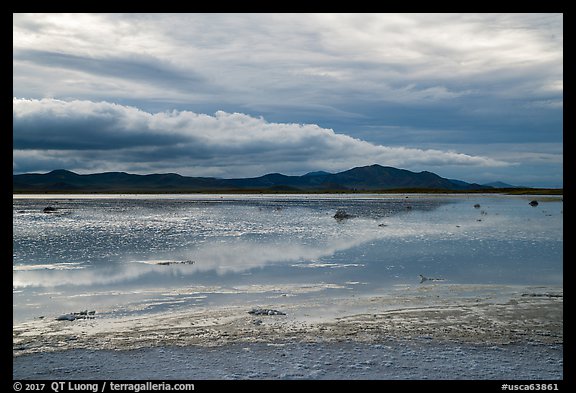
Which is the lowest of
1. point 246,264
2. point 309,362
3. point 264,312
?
point 309,362

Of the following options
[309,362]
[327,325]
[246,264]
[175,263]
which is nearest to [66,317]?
[327,325]

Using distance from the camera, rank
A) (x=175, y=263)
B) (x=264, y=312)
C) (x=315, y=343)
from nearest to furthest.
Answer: (x=315, y=343) < (x=264, y=312) < (x=175, y=263)

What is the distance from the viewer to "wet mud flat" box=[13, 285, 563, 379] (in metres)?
9.69

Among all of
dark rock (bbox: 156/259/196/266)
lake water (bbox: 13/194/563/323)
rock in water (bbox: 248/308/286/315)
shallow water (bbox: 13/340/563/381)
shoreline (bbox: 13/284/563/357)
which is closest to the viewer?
shallow water (bbox: 13/340/563/381)

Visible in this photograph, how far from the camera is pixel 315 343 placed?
11266 mm

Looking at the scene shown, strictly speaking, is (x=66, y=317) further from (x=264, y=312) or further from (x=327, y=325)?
(x=327, y=325)

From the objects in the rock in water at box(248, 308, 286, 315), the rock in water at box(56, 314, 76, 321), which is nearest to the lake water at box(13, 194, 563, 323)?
the rock in water at box(56, 314, 76, 321)

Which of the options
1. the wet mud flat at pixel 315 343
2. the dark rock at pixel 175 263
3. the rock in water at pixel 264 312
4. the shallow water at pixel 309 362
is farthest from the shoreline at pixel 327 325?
the dark rock at pixel 175 263

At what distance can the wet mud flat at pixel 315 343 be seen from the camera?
9688mm

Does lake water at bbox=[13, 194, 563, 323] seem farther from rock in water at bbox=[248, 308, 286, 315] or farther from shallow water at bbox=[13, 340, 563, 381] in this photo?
shallow water at bbox=[13, 340, 563, 381]

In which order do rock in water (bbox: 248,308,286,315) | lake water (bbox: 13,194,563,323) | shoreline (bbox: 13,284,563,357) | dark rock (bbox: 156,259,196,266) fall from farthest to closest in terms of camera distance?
dark rock (bbox: 156,259,196,266) < lake water (bbox: 13,194,563,323) < rock in water (bbox: 248,308,286,315) < shoreline (bbox: 13,284,563,357)
